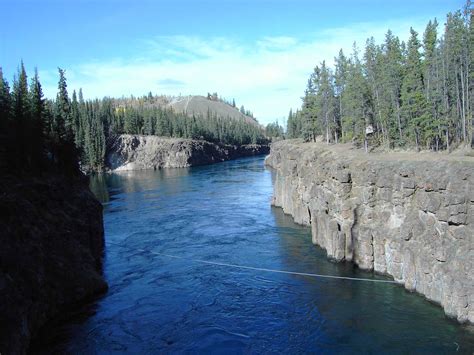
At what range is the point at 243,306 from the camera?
114ft

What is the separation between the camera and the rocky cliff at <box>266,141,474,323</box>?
30219 millimetres

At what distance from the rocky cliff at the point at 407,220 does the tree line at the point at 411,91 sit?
1374cm

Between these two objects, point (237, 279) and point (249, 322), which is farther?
point (237, 279)

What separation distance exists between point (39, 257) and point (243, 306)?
1657 cm

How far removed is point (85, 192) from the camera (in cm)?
5797

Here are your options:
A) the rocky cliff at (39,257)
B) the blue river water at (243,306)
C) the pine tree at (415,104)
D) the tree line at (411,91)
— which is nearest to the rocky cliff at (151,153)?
the tree line at (411,91)

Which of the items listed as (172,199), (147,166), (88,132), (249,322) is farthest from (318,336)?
(147,166)

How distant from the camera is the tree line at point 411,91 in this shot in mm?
53062

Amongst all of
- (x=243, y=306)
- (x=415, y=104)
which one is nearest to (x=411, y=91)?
(x=415, y=104)

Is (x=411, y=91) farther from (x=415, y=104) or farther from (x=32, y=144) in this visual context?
(x=32, y=144)

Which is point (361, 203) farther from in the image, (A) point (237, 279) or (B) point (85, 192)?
(B) point (85, 192)

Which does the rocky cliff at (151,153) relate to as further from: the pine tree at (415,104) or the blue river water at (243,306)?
the pine tree at (415,104)

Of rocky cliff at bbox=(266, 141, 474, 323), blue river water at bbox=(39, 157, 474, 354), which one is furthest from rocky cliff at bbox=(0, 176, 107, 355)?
rocky cliff at bbox=(266, 141, 474, 323)

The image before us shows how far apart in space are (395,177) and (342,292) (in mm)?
11210
